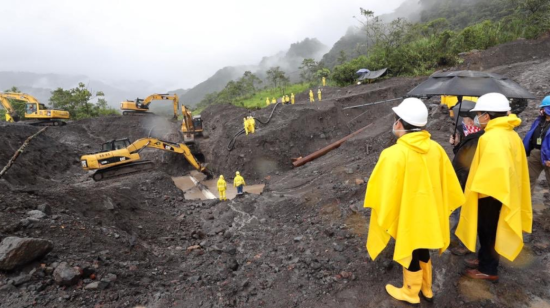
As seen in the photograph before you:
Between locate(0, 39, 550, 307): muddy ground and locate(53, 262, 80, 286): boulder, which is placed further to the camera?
locate(53, 262, 80, 286): boulder

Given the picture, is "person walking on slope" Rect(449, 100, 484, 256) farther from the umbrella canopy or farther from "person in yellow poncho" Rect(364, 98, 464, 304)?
"person in yellow poncho" Rect(364, 98, 464, 304)

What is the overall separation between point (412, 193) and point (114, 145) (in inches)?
511

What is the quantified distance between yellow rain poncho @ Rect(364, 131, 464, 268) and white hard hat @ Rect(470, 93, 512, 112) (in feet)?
3.01

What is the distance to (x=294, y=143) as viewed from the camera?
13.5 m

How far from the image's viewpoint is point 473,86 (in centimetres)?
402

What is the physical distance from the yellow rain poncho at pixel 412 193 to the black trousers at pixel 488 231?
0.68 metres

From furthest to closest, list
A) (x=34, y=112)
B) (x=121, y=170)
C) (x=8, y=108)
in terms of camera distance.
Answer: (x=34, y=112)
(x=8, y=108)
(x=121, y=170)

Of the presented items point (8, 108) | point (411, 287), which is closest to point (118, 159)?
point (411, 287)

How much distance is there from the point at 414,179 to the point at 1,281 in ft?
14.8

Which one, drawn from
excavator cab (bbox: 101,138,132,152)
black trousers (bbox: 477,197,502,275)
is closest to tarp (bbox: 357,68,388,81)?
excavator cab (bbox: 101,138,132,152)

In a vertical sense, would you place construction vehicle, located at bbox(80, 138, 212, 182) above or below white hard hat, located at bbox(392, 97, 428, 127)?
below

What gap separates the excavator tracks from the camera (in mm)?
11898

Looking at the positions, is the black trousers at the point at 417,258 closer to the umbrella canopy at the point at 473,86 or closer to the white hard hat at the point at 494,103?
the white hard hat at the point at 494,103

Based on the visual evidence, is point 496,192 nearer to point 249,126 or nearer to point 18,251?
point 18,251
